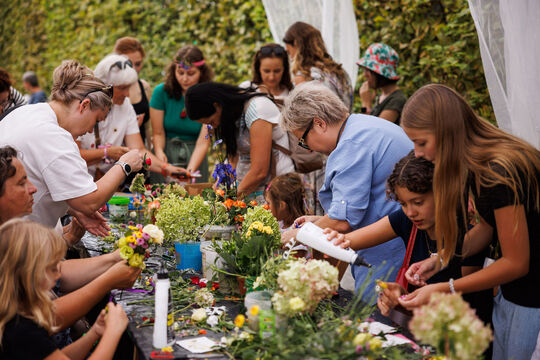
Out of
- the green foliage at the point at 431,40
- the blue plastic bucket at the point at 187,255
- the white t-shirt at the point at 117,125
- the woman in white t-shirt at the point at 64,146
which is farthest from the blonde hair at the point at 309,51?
the blue plastic bucket at the point at 187,255

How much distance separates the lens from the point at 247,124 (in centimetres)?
339

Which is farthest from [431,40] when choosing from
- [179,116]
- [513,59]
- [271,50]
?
[179,116]

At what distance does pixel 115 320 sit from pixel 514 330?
4.63 feet

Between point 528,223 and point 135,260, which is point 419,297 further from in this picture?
point 135,260

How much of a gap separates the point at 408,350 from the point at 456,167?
0.62 meters

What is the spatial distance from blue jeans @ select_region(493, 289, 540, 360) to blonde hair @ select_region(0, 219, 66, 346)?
158cm

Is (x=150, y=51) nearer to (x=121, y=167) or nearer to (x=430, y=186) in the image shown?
(x=121, y=167)

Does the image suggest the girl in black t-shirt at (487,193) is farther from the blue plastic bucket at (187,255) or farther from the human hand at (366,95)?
the human hand at (366,95)

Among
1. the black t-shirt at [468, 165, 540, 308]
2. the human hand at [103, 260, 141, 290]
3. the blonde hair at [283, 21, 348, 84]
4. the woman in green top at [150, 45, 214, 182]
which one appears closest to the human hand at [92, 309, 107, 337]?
the human hand at [103, 260, 141, 290]

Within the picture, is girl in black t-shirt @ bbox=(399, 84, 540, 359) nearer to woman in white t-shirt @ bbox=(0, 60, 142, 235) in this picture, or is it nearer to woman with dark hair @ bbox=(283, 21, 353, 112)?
woman in white t-shirt @ bbox=(0, 60, 142, 235)

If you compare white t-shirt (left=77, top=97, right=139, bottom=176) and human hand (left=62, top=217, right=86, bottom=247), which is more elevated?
white t-shirt (left=77, top=97, right=139, bottom=176)

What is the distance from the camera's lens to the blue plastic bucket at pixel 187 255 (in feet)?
7.98

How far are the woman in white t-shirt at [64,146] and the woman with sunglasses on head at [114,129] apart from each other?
1.10 meters

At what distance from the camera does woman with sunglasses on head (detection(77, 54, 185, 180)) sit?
12.5ft
